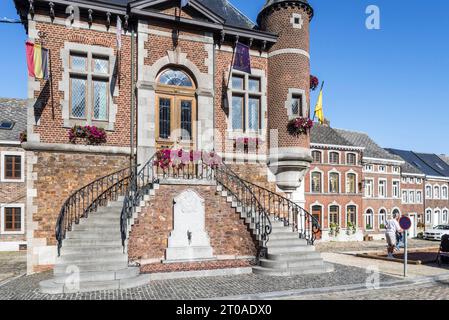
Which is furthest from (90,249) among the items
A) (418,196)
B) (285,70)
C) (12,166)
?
(418,196)

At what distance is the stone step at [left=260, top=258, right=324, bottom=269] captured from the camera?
10789 mm

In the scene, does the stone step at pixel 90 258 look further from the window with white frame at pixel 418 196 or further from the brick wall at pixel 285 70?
the window with white frame at pixel 418 196

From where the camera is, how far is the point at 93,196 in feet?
39.7

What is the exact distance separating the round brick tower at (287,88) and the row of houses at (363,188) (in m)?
17.0

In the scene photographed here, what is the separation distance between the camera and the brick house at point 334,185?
31.7 m

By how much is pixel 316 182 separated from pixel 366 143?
998 cm

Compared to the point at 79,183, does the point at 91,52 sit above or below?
above

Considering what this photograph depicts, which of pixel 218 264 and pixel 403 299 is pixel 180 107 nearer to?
pixel 218 264

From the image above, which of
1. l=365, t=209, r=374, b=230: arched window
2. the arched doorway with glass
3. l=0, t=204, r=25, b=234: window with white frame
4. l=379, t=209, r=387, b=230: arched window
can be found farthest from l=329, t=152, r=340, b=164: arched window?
l=0, t=204, r=25, b=234: window with white frame

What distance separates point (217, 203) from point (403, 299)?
19.0 feet

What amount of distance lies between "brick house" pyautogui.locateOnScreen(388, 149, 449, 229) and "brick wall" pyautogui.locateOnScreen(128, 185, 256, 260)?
3405 cm

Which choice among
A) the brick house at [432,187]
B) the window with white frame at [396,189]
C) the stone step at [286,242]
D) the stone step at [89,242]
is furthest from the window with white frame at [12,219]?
the brick house at [432,187]
